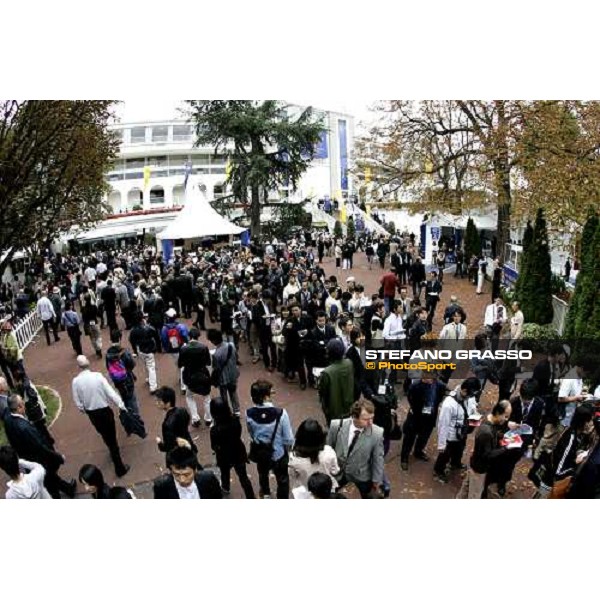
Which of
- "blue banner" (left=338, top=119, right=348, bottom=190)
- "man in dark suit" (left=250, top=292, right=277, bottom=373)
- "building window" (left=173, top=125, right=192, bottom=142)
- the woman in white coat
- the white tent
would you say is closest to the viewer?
the woman in white coat

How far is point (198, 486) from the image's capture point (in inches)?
156

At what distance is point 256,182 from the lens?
17562 millimetres

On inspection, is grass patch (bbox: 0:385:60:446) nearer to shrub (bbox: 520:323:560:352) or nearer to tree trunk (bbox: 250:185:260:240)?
shrub (bbox: 520:323:560:352)

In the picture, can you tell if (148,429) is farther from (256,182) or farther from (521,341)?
(256,182)

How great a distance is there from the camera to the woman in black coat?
14.6 feet

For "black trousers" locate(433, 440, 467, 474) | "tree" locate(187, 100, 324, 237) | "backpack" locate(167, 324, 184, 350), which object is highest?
"tree" locate(187, 100, 324, 237)

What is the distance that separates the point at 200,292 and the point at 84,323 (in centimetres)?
230

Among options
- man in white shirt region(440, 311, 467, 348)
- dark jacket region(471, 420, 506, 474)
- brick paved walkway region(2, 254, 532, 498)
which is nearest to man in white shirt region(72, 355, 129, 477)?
brick paved walkway region(2, 254, 532, 498)

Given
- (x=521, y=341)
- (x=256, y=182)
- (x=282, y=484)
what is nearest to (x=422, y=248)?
(x=256, y=182)

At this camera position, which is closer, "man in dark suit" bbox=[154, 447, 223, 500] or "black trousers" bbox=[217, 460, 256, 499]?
"man in dark suit" bbox=[154, 447, 223, 500]

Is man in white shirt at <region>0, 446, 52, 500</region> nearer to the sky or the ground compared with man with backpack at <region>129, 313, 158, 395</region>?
nearer to the ground

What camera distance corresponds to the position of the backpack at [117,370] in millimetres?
5750

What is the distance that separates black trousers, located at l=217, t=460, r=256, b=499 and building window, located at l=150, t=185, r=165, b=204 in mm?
8365

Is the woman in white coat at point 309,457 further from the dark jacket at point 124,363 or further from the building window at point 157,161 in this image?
the building window at point 157,161
